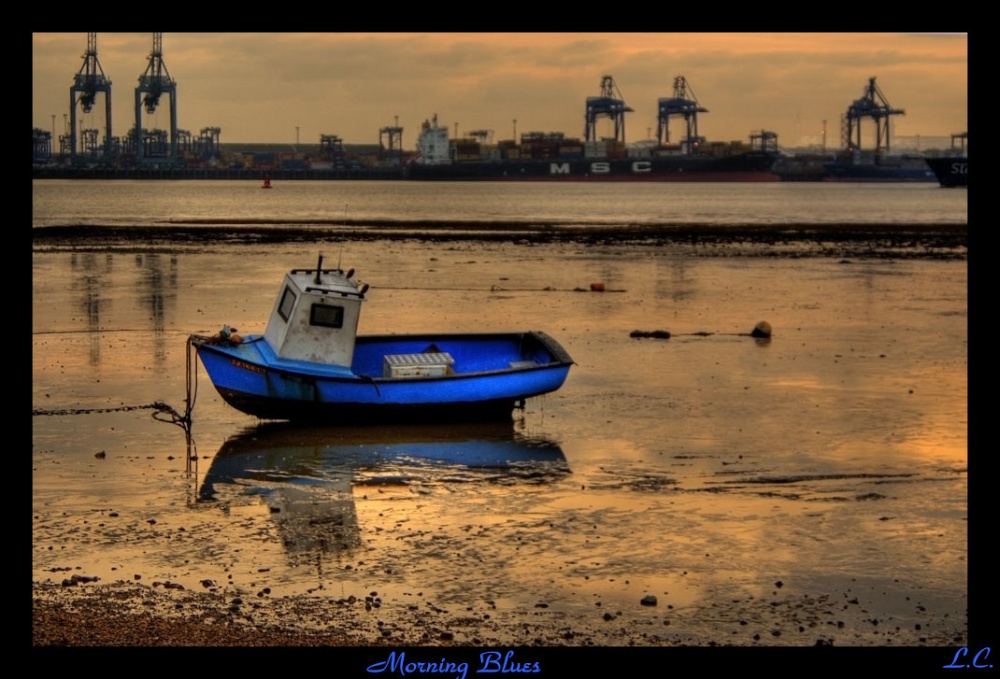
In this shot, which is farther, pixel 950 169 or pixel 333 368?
pixel 950 169

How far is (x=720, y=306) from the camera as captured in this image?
109ft

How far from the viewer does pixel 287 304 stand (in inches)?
707

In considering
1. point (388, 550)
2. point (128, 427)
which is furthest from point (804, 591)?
point (128, 427)

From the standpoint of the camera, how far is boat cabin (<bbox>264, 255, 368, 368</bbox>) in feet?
57.9

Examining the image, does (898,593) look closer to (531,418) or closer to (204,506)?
(204,506)

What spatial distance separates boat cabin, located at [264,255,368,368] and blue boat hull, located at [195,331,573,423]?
0.50ft

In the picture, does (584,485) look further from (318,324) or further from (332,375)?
(318,324)

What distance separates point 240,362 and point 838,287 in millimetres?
24761

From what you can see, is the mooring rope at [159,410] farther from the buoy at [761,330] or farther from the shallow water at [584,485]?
the buoy at [761,330]

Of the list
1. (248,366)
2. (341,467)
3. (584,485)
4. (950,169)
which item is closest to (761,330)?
(248,366)

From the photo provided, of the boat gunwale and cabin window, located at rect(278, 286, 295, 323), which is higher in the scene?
cabin window, located at rect(278, 286, 295, 323)

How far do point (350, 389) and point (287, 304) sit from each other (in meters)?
1.55

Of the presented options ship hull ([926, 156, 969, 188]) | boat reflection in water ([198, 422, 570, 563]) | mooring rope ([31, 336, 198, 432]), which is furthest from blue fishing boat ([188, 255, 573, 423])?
ship hull ([926, 156, 969, 188])
